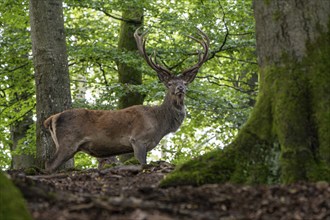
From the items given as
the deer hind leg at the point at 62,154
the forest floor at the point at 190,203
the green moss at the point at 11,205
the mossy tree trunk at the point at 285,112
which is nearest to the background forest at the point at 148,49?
the deer hind leg at the point at 62,154

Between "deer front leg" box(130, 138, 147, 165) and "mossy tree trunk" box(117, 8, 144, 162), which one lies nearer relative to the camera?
"deer front leg" box(130, 138, 147, 165)

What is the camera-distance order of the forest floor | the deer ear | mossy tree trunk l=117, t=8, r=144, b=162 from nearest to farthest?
1. the forest floor
2. the deer ear
3. mossy tree trunk l=117, t=8, r=144, b=162

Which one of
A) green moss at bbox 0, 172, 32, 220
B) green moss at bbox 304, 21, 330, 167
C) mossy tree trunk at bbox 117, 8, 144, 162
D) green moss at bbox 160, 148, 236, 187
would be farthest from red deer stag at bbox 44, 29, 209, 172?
green moss at bbox 0, 172, 32, 220

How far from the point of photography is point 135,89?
15602 mm

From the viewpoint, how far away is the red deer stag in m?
10.9

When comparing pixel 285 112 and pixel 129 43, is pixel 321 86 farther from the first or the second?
pixel 129 43

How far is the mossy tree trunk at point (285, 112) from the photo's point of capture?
6.08 meters

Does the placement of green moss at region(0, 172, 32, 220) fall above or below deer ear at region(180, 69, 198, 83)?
below

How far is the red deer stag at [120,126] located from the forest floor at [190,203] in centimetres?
530

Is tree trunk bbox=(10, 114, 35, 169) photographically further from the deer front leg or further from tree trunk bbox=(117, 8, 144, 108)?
the deer front leg

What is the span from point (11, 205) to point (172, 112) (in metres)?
7.96

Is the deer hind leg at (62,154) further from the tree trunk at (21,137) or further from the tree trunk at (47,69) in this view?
the tree trunk at (21,137)

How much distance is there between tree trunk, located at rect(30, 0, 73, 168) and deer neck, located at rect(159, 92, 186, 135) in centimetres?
184

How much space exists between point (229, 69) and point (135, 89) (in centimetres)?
527
